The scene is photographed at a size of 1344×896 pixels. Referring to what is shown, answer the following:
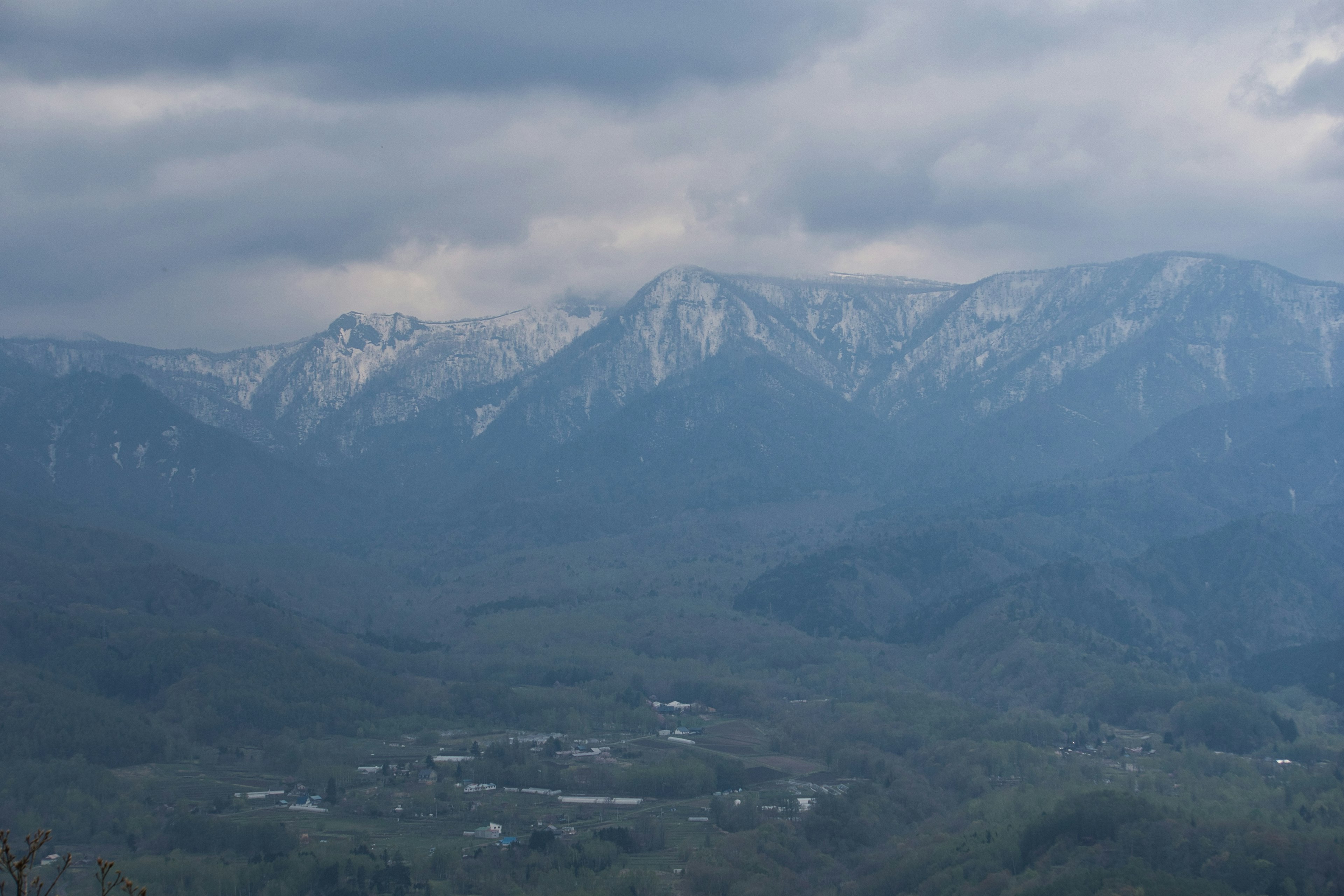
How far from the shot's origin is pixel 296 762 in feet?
594

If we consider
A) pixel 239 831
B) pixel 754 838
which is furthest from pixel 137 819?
pixel 754 838

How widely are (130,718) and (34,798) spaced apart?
35307mm

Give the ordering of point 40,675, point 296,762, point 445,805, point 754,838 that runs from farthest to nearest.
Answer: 1. point 40,675
2. point 296,762
3. point 445,805
4. point 754,838

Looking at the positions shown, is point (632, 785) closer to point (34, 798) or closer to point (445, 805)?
point (445, 805)

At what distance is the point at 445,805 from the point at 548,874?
3499cm

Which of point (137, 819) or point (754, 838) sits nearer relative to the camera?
point (754, 838)

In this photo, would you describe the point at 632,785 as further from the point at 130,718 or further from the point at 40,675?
the point at 40,675

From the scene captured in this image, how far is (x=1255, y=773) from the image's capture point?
16600cm

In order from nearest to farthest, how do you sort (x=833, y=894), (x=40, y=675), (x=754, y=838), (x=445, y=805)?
(x=833, y=894) < (x=754, y=838) < (x=445, y=805) < (x=40, y=675)

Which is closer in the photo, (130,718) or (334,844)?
(334,844)

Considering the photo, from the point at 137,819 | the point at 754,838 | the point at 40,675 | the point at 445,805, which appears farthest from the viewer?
the point at 40,675

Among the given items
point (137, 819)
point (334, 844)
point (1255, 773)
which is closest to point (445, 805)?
point (334, 844)

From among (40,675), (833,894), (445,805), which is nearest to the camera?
(833,894)

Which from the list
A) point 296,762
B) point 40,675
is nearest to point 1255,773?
point 296,762
